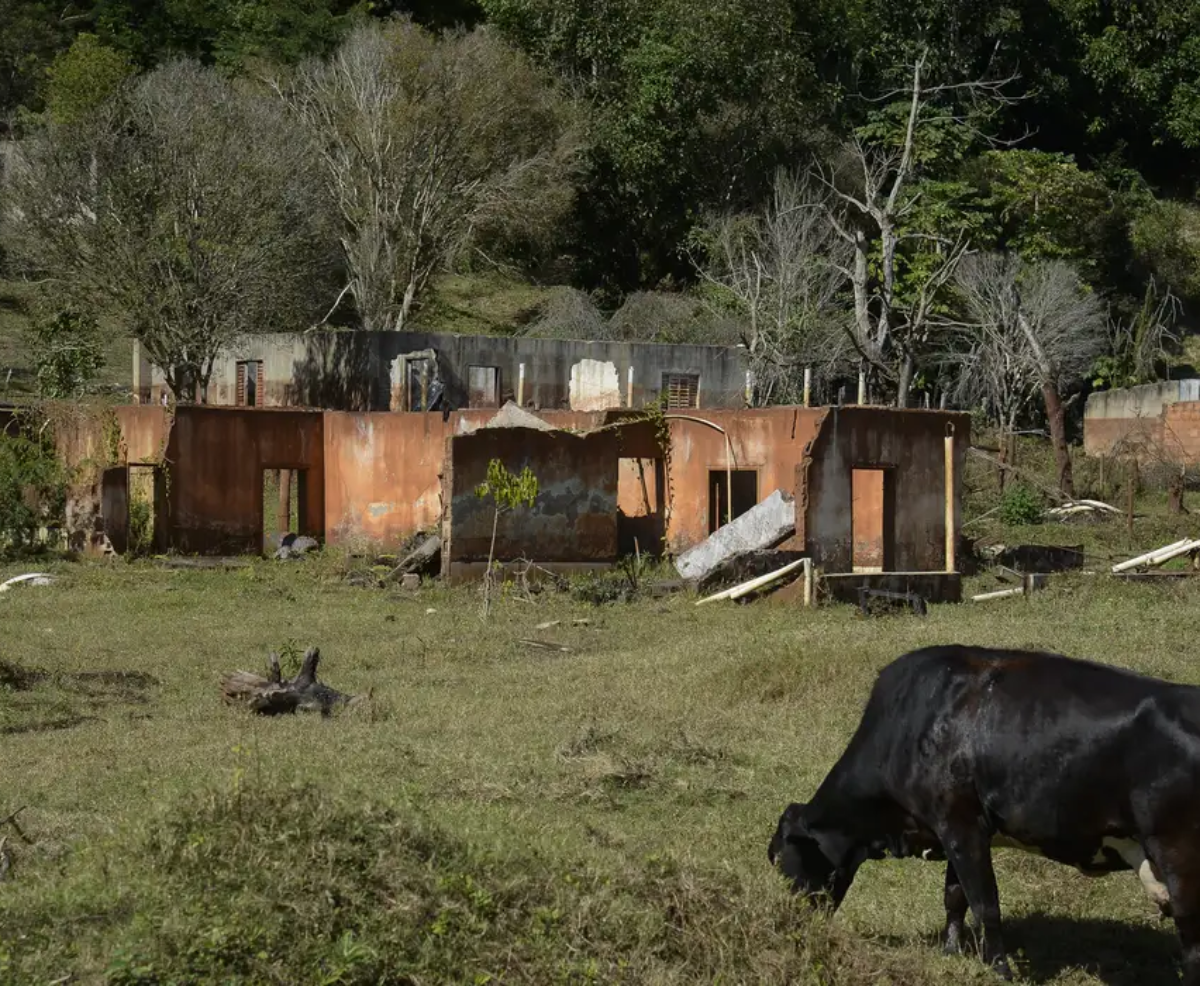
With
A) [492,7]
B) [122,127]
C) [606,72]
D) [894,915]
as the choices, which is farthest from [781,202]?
[894,915]

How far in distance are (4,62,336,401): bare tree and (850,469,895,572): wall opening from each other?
45.3 ft

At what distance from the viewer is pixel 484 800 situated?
34.3 ft

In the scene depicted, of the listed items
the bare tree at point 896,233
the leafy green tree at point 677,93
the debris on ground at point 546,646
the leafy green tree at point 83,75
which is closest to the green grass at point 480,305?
the leafy green tree at point 677,93

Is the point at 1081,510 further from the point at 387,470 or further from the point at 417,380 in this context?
the point at 417,380

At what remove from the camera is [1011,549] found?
2639 centimetres

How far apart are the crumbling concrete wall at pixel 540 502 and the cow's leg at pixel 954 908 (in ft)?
54.5

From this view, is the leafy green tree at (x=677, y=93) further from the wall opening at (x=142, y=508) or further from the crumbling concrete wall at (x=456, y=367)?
the wall opening at (x=142, y=508)

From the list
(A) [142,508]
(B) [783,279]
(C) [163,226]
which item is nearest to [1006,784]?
(A) [142,508]

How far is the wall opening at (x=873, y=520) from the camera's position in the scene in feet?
81.1

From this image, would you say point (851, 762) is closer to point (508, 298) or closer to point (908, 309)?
point (908, 309)

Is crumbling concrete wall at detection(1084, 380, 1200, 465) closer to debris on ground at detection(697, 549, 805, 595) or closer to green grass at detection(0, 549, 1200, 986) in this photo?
debris on ground at detection(697, 549, 805, 595)

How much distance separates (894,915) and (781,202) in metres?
38.4

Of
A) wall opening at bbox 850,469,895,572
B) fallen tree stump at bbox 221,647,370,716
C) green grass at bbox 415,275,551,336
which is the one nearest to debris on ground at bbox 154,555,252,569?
wall opening at bbox 850,469,895,572

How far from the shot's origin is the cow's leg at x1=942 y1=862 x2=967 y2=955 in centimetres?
799
